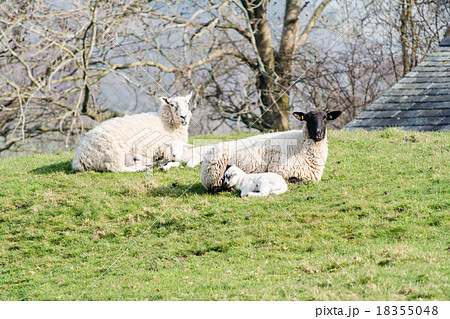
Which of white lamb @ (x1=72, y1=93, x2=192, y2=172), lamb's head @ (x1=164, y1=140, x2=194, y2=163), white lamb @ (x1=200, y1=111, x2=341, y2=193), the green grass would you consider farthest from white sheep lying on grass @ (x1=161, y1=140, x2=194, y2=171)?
white lamb @ (x1=200, y1=111, x2=341, y2=193)

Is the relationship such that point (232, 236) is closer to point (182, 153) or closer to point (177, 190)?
point (177, 190)

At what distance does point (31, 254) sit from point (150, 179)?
357 cm

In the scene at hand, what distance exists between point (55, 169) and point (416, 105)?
12.7m

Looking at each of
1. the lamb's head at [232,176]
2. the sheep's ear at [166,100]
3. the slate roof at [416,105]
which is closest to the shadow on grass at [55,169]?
the sheep's ear at [166,100]

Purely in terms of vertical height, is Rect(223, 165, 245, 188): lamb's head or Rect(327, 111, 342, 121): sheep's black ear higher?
Rect(327, 111, 342, 121): sheep's black ear

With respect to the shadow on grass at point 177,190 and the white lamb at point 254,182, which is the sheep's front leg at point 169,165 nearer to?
the shadow on grass at point 177,190

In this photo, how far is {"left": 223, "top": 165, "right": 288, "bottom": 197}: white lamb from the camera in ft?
33.8

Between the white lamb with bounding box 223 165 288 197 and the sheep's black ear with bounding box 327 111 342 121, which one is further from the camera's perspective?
the sheep's black ear with bounding box 327 111 342 121

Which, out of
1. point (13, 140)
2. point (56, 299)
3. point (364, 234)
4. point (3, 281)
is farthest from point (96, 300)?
point (13, 140)

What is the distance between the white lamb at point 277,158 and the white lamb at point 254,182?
236 millimetres

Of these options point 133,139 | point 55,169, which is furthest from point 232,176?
point 55,169

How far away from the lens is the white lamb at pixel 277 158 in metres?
10.8

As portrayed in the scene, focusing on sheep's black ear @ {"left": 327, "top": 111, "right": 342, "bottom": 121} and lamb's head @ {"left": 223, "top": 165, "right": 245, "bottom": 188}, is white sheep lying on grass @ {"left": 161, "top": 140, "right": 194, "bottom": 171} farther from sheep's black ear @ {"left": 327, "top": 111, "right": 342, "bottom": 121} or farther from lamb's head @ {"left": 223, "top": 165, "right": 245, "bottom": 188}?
sheep's black ear @ {"left": 327, "top": 111, "right": 342, "bottom": 121}

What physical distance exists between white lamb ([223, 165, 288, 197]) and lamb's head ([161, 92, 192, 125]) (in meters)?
3.79
